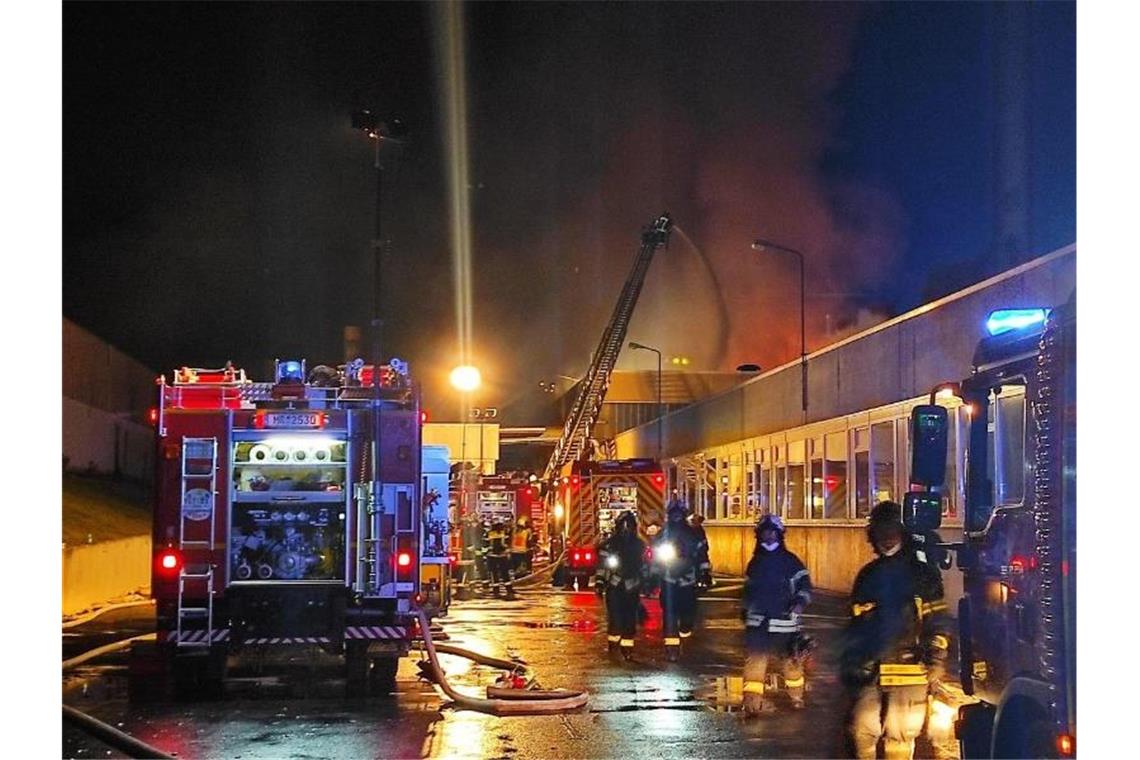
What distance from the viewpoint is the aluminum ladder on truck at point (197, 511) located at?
10.1 m

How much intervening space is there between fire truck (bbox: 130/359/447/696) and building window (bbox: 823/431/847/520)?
1358 centimetres

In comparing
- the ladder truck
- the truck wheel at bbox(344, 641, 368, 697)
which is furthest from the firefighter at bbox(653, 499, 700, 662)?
the ladder truck

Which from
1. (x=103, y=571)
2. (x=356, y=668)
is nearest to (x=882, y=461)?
(x=103, y=571)

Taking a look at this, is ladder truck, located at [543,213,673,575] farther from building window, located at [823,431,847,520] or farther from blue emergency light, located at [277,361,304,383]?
blue emergency light, located at [277,361,304,383]

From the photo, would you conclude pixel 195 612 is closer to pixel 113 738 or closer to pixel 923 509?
pixel 113 738

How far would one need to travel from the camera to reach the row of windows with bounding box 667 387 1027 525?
19.5 m

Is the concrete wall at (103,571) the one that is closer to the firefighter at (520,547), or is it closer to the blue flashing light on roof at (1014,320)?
the firefighter at (520,547)

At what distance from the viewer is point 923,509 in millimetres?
6035

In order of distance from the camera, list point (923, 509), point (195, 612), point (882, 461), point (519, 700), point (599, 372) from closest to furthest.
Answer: point (923, 509)
point (519, 700)
point (195, 612)
point (882, 461)
point (599, 372)

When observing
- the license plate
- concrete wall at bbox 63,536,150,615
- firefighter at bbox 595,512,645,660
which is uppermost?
the license plate

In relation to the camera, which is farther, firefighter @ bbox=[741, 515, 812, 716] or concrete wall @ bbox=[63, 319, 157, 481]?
concrete wall @ bbox=[63, 319, 157, 481]

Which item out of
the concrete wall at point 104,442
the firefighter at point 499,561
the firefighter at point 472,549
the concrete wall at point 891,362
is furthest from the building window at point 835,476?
the concrete wall at point 104,442

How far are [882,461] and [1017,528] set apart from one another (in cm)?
1571

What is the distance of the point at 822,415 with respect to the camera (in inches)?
958
